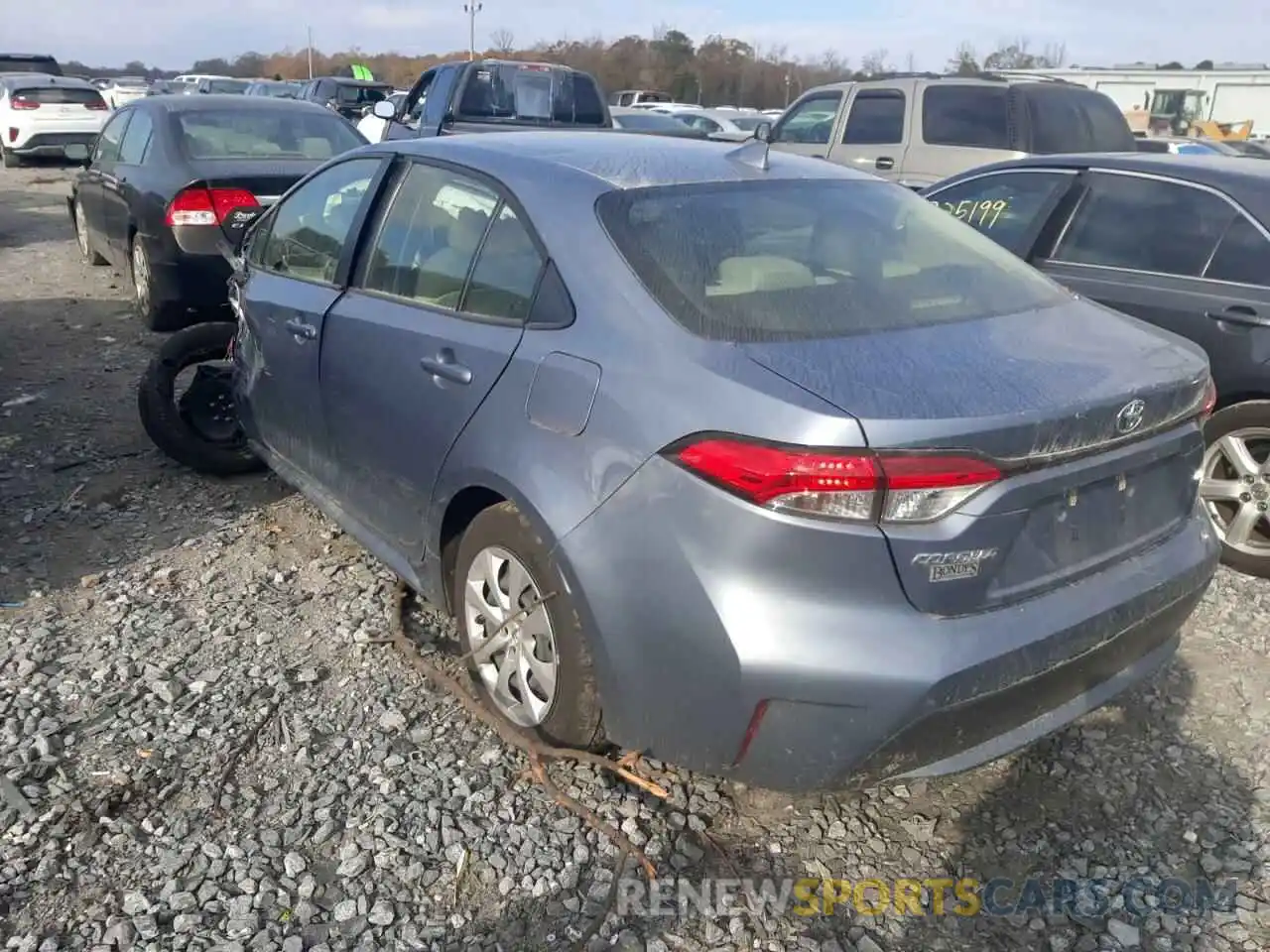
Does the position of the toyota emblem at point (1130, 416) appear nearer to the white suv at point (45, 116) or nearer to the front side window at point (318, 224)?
the front side window at point (318, 224)

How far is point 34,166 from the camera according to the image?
20.5 metres

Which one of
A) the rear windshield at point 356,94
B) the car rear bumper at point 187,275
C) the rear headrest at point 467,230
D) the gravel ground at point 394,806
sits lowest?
the gravel ground at point 394,806

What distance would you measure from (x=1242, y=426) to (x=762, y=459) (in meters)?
2.99

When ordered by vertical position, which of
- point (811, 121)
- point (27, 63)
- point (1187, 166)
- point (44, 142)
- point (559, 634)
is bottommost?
point (559, 634)

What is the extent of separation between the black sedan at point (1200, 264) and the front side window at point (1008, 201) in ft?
0.04

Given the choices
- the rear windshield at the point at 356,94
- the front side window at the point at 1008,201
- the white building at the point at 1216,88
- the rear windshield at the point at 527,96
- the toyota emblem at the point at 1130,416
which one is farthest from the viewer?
the white building at the point at 1216,88

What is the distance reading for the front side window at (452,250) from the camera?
2.95 metres

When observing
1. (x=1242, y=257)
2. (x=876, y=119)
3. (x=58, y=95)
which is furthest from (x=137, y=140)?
(x=58, y=95)

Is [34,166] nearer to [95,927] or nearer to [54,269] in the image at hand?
[54,269]

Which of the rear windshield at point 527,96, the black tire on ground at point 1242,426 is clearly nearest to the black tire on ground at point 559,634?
the black tire on ground at point 1242,426

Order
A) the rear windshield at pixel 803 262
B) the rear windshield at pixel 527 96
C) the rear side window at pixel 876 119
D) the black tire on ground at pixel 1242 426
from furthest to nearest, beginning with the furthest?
the rear windshield at pixel 527 96 → the rear side window at pixel 876 119 → the black tire on ground at pixel 1242 426 → the rear windshield at pixel 803 262

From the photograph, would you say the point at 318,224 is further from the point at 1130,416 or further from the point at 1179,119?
the point at 1179,119

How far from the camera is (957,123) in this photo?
32.8 feet

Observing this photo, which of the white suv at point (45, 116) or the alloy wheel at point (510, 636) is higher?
the white suv at point (45, 116)
